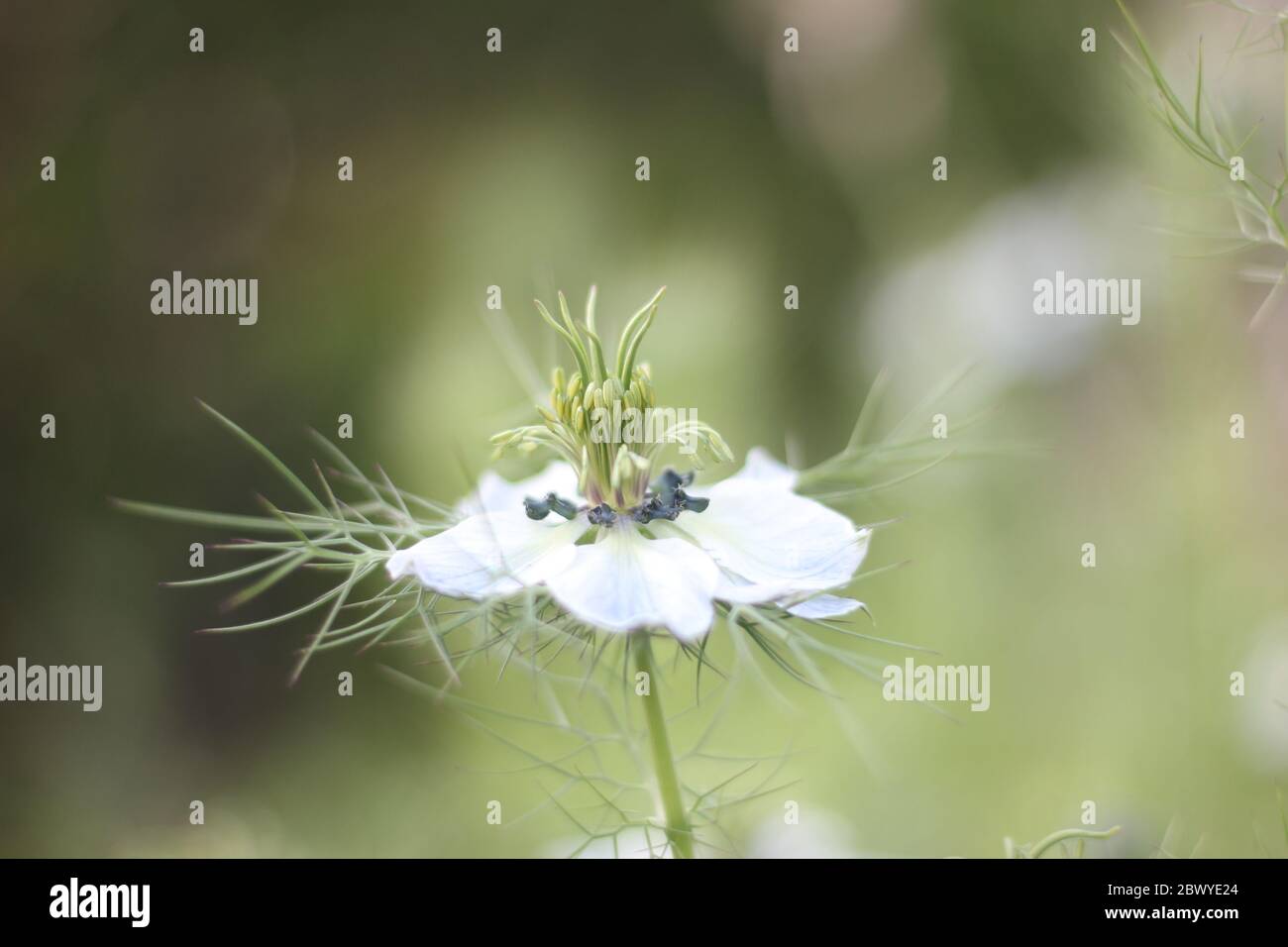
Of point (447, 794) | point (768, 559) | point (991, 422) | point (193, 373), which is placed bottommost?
point (447, 794)

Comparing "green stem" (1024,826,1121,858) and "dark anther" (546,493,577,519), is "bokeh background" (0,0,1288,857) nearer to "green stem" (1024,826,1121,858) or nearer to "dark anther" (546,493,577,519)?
"green stem" (1024,826,1121,858)

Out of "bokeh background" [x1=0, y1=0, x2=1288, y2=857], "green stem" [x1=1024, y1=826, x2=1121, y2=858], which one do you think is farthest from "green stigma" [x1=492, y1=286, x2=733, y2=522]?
"bokeh background" [x1=0, y1=0, x2=1288, y2=857]

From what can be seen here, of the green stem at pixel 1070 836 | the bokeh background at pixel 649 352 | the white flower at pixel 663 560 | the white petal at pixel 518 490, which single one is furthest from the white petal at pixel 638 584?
the bokeh background at pixel 649 352
